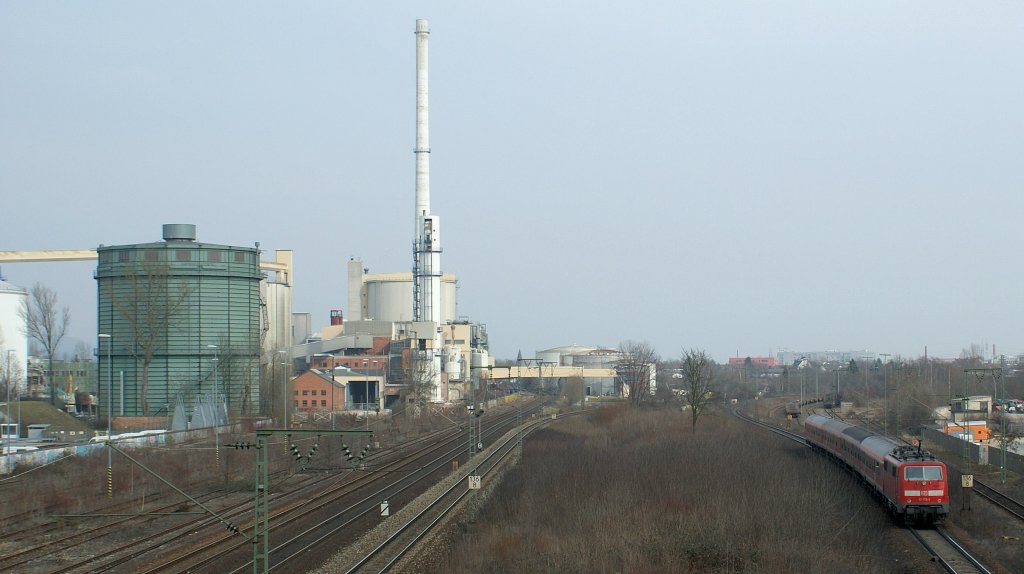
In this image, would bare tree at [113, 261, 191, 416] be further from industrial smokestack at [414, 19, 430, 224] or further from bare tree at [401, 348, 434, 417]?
industrial smokestack at [414, 19, 430, 224]

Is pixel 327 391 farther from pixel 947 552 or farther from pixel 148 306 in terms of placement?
pixel 947 552

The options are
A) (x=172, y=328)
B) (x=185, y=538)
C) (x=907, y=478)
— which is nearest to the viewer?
(x=185, y=538)

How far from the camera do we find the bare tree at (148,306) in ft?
225

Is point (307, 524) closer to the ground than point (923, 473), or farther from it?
closer to the ground

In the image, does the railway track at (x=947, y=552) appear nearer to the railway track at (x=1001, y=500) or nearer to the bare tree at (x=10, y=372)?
the railway track at (x=1001, y=500)

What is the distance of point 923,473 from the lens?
94.6 ft

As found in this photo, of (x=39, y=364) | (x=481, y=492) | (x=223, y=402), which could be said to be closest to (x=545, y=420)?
(x=223, y=402)

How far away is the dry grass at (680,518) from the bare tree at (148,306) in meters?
37.0

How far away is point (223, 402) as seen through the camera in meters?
65.9

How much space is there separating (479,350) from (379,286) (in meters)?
17.9

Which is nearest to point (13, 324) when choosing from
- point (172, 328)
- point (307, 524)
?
point (172, 328)

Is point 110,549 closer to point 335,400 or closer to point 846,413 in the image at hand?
point 335,400

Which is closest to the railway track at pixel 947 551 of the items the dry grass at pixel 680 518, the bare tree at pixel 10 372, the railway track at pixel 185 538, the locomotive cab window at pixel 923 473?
the dry grass at pixel 680 518

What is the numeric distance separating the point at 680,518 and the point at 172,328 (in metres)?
52.9
